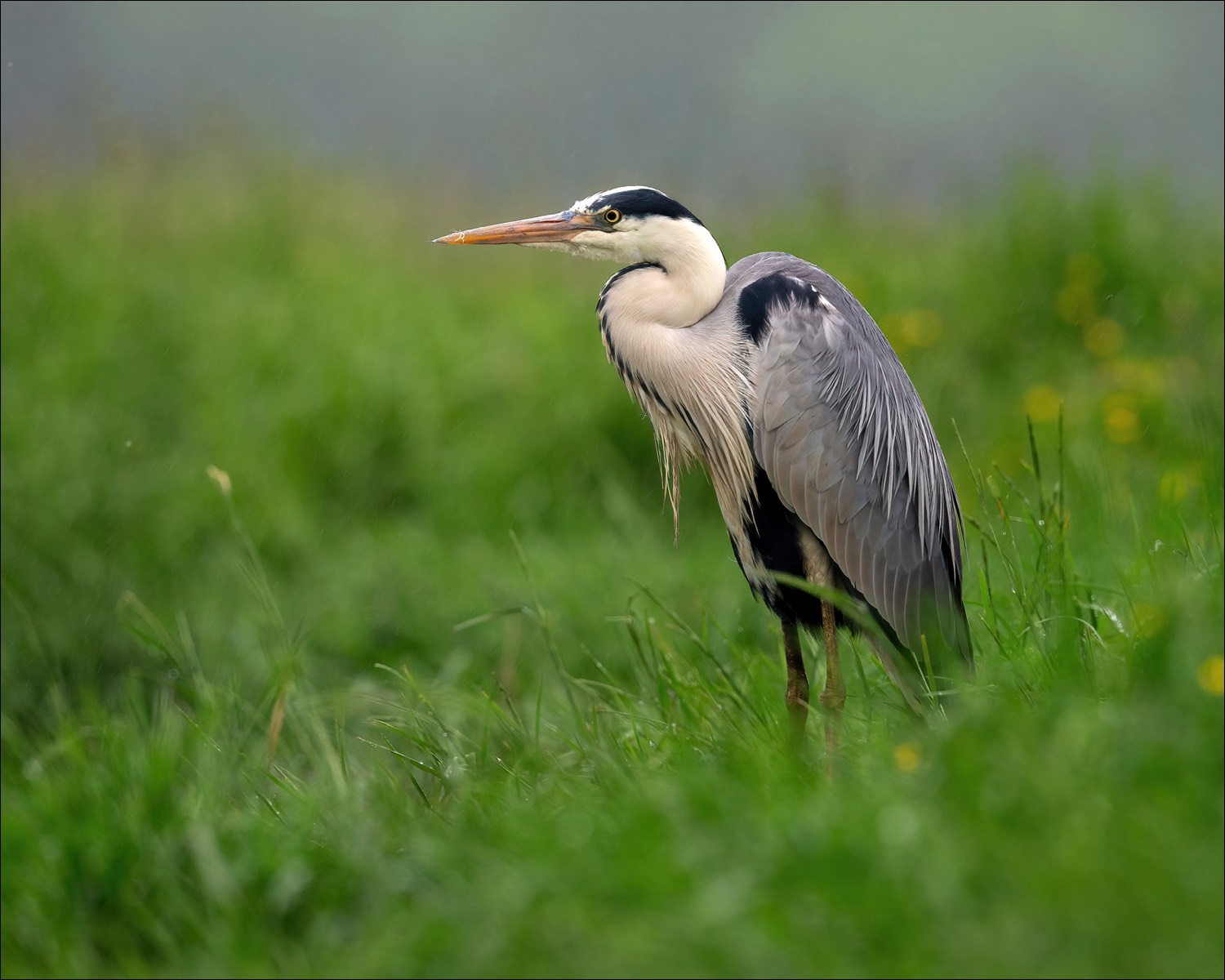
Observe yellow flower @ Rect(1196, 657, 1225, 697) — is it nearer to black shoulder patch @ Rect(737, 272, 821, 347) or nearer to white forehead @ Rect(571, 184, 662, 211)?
black shoulder patch @ Rect(737, 272, 821, 347)

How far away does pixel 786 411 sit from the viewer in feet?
11.1

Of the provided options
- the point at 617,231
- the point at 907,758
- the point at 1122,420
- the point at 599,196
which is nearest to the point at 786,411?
the point at 617,231

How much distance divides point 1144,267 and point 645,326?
390 centimetres

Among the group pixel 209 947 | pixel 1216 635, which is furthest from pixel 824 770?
pixel 209 947

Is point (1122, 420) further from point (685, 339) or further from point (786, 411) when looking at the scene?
point (685, 339)

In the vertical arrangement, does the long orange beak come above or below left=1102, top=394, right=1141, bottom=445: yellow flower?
above

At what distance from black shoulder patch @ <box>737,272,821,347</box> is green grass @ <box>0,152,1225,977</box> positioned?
607 mm

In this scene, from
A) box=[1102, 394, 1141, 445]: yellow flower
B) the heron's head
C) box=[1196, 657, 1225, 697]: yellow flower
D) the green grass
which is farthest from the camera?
box=[1102, 394, 1141, 445]: yellow flower

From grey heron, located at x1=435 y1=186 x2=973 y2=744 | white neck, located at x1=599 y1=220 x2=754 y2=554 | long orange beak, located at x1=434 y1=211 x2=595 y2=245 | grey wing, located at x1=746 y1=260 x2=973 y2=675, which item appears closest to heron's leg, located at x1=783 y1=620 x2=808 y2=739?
grey heron, located at x1=435 y1=186 x2=973 y2=744

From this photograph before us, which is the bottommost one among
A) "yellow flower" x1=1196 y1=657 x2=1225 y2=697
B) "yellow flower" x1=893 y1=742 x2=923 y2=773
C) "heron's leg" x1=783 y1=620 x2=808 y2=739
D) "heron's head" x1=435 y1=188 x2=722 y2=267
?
"heron's leg" x1=783 y1=620 x2=808 y2=739

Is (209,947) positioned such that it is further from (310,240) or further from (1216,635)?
(310,240)

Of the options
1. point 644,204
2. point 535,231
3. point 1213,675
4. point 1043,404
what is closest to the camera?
point 1213,675

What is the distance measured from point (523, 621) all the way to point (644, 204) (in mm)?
2109

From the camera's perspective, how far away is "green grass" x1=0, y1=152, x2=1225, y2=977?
185cm
